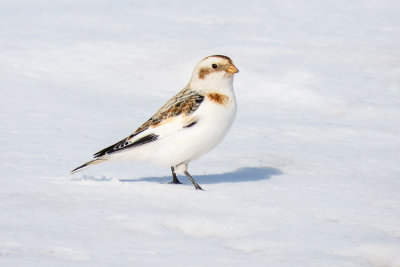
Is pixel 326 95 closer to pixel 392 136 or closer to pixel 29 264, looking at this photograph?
pixel 392 136

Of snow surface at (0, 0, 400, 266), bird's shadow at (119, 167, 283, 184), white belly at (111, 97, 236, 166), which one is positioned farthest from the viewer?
bird's shadow at (119, 167, 283, 184)

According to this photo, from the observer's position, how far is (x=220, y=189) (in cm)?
647

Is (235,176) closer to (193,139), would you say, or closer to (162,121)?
(193,139)

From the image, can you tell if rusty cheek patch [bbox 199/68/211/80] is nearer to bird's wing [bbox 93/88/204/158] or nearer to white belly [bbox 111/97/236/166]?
bird's wing [bbox 93/88/204/158]

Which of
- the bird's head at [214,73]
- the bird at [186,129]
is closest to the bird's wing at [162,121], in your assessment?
the bird at [186,129]

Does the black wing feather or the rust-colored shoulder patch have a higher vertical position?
the rust-colored shoulder patch

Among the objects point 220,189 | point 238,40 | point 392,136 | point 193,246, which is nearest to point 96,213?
point 193,246

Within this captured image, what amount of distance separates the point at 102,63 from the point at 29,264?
769cm

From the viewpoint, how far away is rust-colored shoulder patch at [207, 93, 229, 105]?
21.1 ft

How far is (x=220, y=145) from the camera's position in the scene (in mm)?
8422

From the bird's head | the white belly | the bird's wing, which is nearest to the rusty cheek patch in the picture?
the bird's head

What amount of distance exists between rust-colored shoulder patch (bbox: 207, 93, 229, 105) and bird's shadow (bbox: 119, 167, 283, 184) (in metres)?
0.76

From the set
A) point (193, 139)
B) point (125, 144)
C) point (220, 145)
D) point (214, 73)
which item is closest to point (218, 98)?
point (214, 73)

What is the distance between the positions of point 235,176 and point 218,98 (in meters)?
0.90
